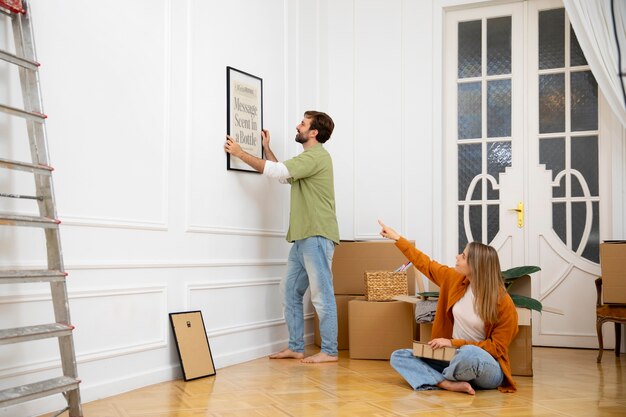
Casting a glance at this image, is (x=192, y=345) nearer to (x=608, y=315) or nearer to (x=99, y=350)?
(x=99, y=350)

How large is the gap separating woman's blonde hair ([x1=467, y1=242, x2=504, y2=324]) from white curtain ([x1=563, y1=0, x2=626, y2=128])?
2072mm

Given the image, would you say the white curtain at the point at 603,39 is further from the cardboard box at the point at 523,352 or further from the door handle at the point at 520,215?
the cardboard box at the point at 523,352

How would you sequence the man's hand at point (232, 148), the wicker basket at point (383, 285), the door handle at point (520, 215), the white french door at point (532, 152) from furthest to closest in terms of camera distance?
the door handle at point (520, 215) < the white french door at point (532, 152) < the wicker basket at point (383, 285) < the man's hand at point (232, 148)

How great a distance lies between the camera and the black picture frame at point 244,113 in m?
4.34

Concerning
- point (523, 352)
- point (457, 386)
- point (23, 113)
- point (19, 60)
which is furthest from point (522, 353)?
point (19, 60)

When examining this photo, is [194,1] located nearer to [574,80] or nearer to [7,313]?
[7,313]

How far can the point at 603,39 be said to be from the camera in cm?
486

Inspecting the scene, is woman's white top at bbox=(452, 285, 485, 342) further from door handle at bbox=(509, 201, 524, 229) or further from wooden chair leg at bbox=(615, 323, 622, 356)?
door handle at bbox=(509, 201, 524, 229)

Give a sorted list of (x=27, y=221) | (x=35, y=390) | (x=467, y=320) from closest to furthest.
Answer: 1. (x=35, y=390)
2. (x=27, y=221)
3. (x=467, y=320)

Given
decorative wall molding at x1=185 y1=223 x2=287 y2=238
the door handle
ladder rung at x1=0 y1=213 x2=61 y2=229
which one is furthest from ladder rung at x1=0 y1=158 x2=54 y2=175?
the door handle

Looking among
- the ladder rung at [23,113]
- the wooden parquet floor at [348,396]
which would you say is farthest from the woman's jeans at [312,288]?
the ladder rung at [23,113]

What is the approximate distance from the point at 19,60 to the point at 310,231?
2151 mm

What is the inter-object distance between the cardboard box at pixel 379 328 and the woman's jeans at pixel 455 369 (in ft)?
2.72

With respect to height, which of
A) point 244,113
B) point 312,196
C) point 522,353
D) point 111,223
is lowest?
point 522,353
